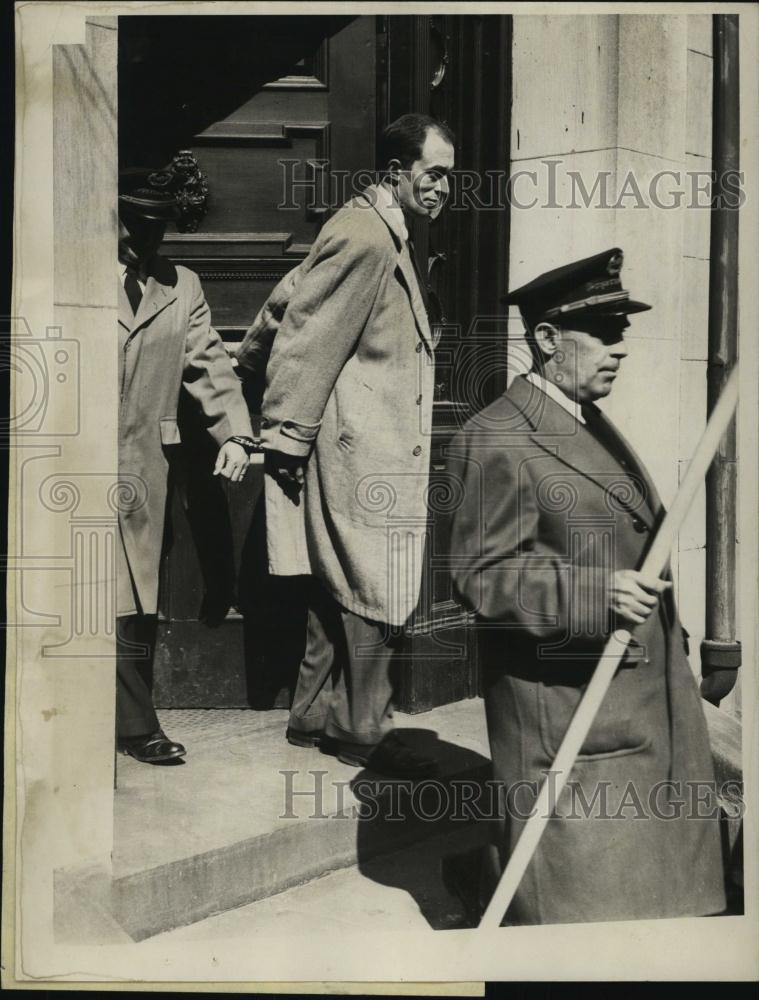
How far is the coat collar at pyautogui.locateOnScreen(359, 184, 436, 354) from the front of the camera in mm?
4500

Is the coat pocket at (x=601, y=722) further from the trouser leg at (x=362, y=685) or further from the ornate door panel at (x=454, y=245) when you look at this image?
the ornate door panel at (x=454, y=245)

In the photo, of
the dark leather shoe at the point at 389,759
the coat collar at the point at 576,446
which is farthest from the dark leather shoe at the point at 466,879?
the coat collar at the point at 576,446

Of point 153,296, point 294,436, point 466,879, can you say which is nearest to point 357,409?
point 294,436

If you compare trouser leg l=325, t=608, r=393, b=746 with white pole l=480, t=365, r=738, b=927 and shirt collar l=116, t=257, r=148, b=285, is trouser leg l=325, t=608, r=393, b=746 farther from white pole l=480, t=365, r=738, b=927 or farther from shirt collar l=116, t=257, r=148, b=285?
shirt collar l=116, t=257, r=148, b=285

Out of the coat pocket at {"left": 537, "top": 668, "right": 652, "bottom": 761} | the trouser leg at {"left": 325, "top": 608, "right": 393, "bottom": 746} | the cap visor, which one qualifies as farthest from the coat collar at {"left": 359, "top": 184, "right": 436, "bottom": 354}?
the coat pocket at {"left": 537, "top": 668, "right": 652, "bottom": 761}

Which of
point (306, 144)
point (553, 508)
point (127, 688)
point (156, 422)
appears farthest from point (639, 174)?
point (127, 688)

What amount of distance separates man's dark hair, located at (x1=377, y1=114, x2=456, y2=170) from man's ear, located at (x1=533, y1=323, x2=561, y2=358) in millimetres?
1112

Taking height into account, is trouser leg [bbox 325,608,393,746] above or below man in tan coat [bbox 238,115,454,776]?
below

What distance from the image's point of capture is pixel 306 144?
470cm

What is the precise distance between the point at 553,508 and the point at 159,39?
223 centimetres

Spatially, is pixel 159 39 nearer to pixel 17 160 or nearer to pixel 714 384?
pixel 17 160

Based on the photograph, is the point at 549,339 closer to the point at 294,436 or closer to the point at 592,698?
the point at 592,698

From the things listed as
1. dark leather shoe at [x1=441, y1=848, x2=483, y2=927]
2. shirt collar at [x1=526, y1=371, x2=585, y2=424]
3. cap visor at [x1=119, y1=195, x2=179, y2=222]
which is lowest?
dark leather shoe at [x1=441, y1=848, x2=483, y2=927]

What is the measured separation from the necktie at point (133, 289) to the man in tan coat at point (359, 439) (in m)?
0.51
